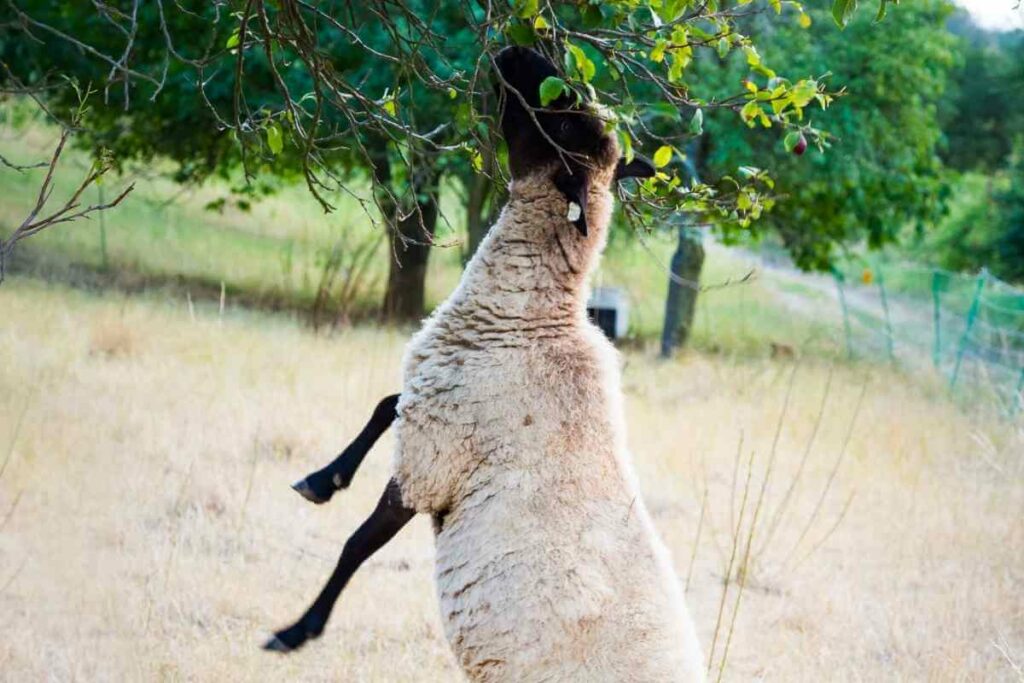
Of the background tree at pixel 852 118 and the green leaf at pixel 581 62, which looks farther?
the background tree at pixel 852 118

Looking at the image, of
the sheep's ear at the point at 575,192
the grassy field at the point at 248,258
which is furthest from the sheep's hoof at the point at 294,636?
the grassy field at the point at 248,258

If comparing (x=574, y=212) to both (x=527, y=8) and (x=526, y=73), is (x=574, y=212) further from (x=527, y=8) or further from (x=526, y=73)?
(x=527, y=8)

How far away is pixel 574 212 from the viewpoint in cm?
361

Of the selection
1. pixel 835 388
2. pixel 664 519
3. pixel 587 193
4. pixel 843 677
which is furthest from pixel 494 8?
pixel 835 388

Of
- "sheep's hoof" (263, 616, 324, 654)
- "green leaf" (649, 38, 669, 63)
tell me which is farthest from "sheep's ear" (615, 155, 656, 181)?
"sheep's hoof" (263, 616, 324, 654)

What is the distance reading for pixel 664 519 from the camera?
709 cm

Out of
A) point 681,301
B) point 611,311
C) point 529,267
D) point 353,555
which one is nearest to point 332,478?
point 353,555

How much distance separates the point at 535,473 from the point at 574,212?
2.82ft

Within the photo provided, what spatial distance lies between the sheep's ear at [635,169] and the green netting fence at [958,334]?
5436mm

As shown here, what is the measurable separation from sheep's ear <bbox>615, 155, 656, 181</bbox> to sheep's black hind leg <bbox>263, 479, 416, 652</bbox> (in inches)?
53.8

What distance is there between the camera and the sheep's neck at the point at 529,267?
3.65 meters

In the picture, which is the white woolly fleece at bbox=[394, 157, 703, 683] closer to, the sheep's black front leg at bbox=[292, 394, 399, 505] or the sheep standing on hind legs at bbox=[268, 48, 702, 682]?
the sheep standing on hind legs at bbox=[268, 48, 702, 682]

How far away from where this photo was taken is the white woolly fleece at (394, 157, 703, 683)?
326cm

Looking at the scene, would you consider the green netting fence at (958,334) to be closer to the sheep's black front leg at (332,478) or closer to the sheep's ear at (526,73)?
the sheep's ear at (526,73)
